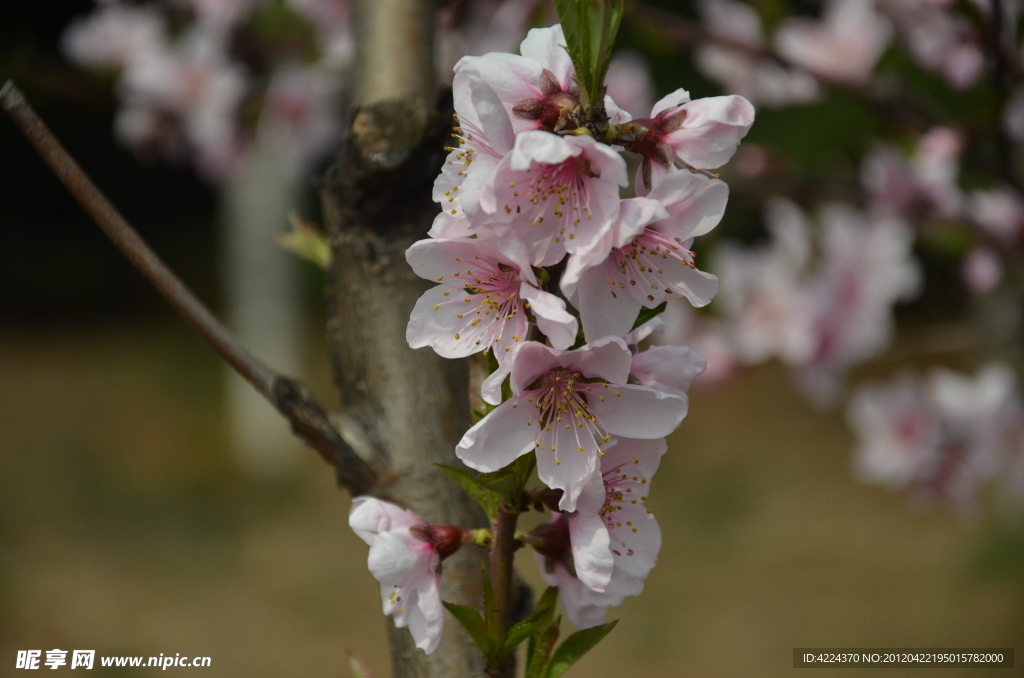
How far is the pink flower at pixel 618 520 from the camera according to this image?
417 millimetres

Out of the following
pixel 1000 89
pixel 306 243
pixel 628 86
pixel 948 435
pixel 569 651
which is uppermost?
pixel 628 86

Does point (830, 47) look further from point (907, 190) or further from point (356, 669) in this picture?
point (356, 669)

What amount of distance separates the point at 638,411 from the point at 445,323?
112 mm

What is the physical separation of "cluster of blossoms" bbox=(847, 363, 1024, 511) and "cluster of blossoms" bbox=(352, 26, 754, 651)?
4.93 ft

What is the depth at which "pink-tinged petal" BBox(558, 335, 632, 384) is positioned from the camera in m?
0.40

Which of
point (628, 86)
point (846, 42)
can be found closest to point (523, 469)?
point (846, 42)

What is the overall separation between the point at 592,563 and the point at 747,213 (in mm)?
6996

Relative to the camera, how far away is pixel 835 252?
1.60 m

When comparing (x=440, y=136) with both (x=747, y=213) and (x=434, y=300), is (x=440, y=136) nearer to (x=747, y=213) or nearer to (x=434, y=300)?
(x=434, y=300)

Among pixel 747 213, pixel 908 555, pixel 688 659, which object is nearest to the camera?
pixel 688 659

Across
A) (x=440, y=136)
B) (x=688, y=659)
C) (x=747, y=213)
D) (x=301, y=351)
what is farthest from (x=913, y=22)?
(x=301, y=351)

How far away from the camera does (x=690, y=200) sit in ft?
1.35

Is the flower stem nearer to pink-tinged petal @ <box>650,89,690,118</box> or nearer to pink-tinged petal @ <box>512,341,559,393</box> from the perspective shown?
pink-tinged petal @ <box>512,341,559,393</box>

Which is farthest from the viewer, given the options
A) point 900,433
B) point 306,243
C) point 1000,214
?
point 900,433
